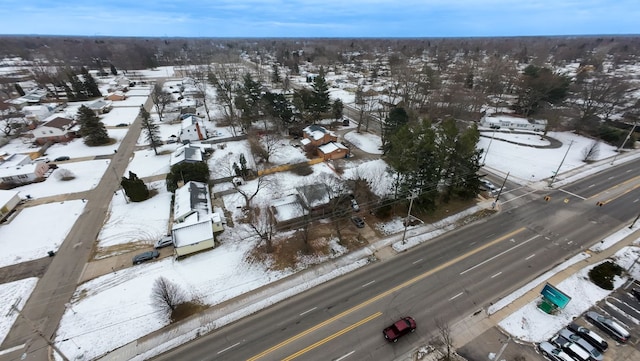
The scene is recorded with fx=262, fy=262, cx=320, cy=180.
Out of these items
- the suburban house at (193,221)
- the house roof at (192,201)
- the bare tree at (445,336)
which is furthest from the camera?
the house roof at (192,201)

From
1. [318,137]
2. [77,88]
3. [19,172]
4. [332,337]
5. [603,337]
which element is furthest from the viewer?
[77,88]

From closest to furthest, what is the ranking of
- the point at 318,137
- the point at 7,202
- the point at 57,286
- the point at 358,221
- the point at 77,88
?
the point at 57,286 < the point at 358,221 < the point at 7,202 < the point at 318,137 < the point at 77,88

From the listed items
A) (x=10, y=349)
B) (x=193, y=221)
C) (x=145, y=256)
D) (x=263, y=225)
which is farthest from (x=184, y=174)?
(x=10, y=349)

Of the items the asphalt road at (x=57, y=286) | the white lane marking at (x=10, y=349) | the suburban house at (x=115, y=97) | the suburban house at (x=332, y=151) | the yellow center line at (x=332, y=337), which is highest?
the suburban house at (x=115, y=97)

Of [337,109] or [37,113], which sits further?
[37,113]

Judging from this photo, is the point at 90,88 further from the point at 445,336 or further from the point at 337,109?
the point at 445,336

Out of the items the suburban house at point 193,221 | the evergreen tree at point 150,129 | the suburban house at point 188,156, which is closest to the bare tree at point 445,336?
the suburban house at point 193,221

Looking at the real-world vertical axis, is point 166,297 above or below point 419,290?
above

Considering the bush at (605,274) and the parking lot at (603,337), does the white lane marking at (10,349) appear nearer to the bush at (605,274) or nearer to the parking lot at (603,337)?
the parking lot at (603,337)
